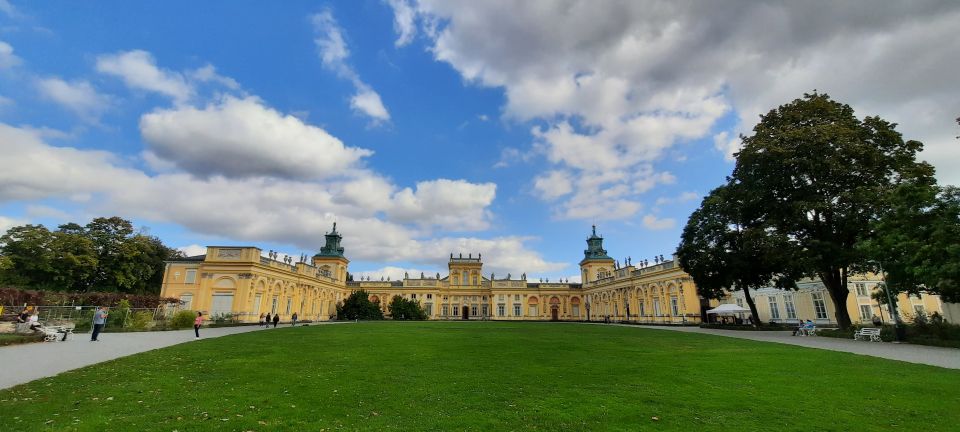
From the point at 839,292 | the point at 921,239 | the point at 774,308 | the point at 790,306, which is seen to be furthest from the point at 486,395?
the point at 774,308

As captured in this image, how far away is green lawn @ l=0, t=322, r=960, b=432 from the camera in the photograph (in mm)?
5770

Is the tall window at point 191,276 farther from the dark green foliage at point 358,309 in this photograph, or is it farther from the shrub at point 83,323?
the dark green foliage at point 358,309

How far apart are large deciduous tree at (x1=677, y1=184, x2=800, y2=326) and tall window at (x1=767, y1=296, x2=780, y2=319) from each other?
17.6 metres

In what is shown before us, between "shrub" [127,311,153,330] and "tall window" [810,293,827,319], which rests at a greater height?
"tall window" [810,293,827,319]

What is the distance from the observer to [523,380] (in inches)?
348

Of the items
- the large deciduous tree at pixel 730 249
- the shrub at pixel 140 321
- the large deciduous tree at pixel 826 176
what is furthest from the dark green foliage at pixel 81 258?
the large deciduous tree at pixel 826 176

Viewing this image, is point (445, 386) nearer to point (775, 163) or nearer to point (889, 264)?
point (889, 264)

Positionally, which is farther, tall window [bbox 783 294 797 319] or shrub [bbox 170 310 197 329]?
tall window [bbox 783 294 797 319]

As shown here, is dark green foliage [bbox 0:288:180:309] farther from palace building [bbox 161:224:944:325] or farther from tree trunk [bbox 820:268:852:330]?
tree trunk [bbox 820:268:852:330]

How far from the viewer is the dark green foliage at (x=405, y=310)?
6181cm

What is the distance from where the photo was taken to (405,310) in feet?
204

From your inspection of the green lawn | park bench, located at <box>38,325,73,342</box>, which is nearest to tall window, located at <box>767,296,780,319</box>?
the green lawn

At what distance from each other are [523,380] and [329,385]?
3.87m

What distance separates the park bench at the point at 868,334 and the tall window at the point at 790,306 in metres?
26.0
